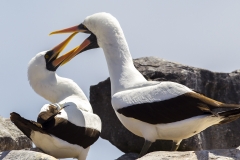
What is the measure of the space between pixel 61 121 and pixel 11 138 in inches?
41.0

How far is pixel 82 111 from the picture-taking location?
1240cm

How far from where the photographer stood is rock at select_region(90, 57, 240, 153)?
13.0m

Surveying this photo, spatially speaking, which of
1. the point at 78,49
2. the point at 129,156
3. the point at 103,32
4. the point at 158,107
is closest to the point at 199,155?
the point at 158,107

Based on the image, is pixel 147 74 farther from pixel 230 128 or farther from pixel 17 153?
pixel 17 153

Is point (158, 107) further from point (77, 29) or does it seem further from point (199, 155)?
point (77, 29)

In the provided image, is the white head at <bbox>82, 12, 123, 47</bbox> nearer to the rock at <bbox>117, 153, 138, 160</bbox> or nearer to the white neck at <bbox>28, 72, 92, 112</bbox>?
the white neck at <bbox>28, 72, 92, 112</bbox>

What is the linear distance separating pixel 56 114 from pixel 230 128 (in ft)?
9.74

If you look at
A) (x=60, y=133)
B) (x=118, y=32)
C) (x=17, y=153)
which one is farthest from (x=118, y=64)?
(x=17, y=153)

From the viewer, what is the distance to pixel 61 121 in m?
11.8

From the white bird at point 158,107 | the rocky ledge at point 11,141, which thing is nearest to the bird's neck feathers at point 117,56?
the white bird at point 158,107

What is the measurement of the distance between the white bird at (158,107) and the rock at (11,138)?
1.73 meters

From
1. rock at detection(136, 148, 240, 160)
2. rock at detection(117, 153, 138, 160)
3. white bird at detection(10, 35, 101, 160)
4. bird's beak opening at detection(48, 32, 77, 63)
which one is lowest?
rock at detection(117, 153, 138, 160)

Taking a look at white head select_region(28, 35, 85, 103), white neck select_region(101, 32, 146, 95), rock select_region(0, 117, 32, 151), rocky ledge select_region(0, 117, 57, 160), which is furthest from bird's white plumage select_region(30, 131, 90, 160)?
white head select_region(28, 35, 85, 103)

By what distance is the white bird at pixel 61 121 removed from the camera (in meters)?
11.7
